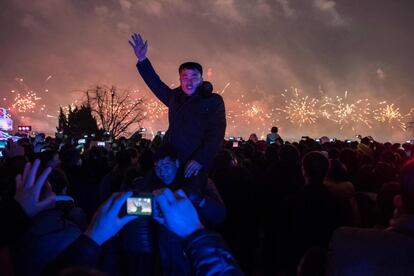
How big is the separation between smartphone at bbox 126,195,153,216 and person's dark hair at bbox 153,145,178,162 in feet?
6.39

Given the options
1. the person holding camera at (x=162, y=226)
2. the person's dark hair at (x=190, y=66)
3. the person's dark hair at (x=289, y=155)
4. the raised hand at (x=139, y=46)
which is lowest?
the person holding camera at (x=162, y=226)

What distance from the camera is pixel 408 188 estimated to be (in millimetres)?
2652

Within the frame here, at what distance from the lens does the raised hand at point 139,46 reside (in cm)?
498

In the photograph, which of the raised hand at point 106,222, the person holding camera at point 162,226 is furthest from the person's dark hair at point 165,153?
the raised hand at point 106,222

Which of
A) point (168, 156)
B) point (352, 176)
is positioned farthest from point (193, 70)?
point (352, 176)

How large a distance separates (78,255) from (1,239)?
0.76 m

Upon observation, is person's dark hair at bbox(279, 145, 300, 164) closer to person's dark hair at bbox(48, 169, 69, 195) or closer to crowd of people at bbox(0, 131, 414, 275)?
crowd of people at bbox(0, 131, 414, 275)

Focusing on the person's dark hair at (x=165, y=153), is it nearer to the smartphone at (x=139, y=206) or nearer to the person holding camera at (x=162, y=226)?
the person holding camera at (x=162, y=226)

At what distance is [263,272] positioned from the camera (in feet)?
23.5

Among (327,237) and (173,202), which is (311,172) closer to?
(327,237)

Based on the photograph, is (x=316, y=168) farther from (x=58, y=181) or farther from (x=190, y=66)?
(x=58, y=181)

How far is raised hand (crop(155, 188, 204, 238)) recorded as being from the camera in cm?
197

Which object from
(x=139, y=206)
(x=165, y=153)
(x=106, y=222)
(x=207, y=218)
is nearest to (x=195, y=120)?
(x=165, y=153)

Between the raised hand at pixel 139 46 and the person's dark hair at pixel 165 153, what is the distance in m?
1.23
